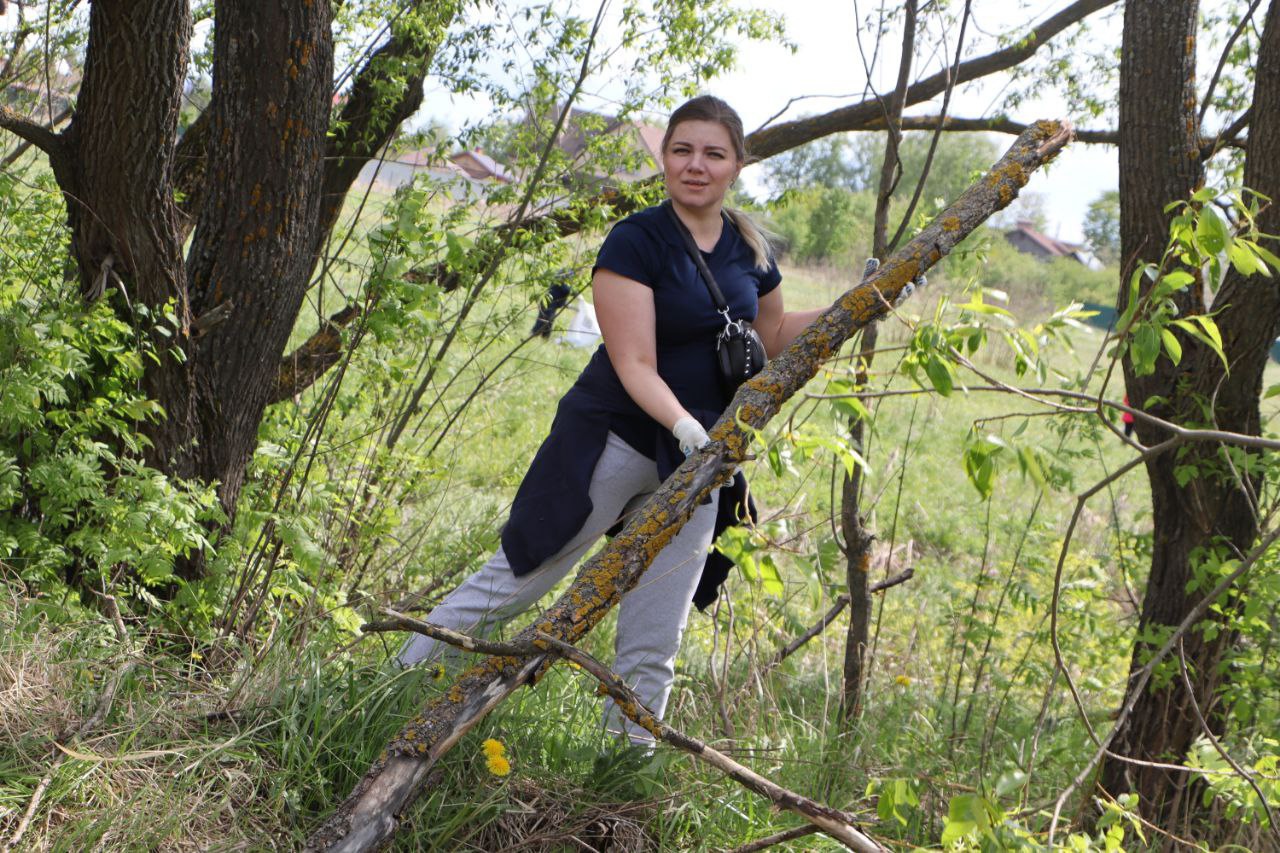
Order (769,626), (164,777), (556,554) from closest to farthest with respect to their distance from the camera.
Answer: (164,777)
(556,554)
(769,626)

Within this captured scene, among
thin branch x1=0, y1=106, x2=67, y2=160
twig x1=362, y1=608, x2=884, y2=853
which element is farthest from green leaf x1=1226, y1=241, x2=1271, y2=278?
thin branch x1=0, y1=106, x2=67, y2=160

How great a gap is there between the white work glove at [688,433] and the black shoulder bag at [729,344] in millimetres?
328

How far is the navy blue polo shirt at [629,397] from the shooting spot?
296cm

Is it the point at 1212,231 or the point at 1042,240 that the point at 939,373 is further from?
the point at 1042,240

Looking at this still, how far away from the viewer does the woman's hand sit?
9.36 feet

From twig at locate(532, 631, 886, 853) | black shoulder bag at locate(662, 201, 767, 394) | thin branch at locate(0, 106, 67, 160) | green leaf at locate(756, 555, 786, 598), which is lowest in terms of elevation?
twig at locate(532, 631, 886, 853)

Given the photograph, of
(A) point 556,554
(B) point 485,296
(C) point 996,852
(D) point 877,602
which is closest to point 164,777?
(A) point 556,554

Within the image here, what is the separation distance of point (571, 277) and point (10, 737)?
2.72 meters

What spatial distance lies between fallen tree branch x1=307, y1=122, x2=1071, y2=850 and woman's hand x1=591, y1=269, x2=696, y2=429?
0.49 meters

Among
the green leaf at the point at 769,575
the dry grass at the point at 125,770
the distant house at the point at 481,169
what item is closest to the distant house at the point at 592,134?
the distant house at the point at 481,169

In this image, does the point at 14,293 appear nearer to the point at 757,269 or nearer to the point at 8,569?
the point at 8,569

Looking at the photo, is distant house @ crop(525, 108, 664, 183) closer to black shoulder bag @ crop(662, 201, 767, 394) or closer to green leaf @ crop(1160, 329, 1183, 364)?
black shoulder bag @ crop(662, 201, 767, 394)

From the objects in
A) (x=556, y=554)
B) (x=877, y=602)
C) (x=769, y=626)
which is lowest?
(x=877, y=602)

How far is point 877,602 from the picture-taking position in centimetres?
686
